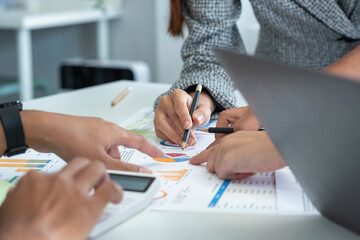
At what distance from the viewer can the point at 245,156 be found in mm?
590

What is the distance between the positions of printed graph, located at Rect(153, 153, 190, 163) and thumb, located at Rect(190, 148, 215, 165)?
0.08ft

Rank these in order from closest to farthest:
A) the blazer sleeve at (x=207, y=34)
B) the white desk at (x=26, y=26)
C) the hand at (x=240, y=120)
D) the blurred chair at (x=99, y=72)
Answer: the hand at (x=240, y=120), the blazer sleeve at (x=207, y=34), the white desk at (x=26, y=26), the blurred chair at (x=99, y=72)

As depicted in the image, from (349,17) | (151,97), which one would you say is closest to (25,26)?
(151,97)

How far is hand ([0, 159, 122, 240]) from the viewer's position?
0.42 metres

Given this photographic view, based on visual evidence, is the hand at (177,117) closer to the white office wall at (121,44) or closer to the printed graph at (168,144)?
the printed graph at (168,144)

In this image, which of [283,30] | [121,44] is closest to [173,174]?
[283,30]

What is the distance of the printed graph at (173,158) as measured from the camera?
716 mm

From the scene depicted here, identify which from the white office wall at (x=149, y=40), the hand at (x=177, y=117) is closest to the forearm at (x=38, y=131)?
the hand at (x=177, y=117)

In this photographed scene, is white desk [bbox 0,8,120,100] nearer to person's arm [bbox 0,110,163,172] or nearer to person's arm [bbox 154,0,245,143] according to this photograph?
person's arm [bbox 154,0,245,143]

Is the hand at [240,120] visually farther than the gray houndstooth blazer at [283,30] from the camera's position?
No

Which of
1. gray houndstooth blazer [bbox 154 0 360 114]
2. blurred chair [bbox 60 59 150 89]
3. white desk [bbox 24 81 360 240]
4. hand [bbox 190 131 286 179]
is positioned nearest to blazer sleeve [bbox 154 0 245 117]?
gray houndstooth blazer [bbox 154 0 360 114]

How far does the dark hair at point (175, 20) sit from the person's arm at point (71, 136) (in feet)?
1.74

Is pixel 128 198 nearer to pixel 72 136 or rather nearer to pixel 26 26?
pixel 72 136

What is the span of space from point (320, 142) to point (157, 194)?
233 mm
